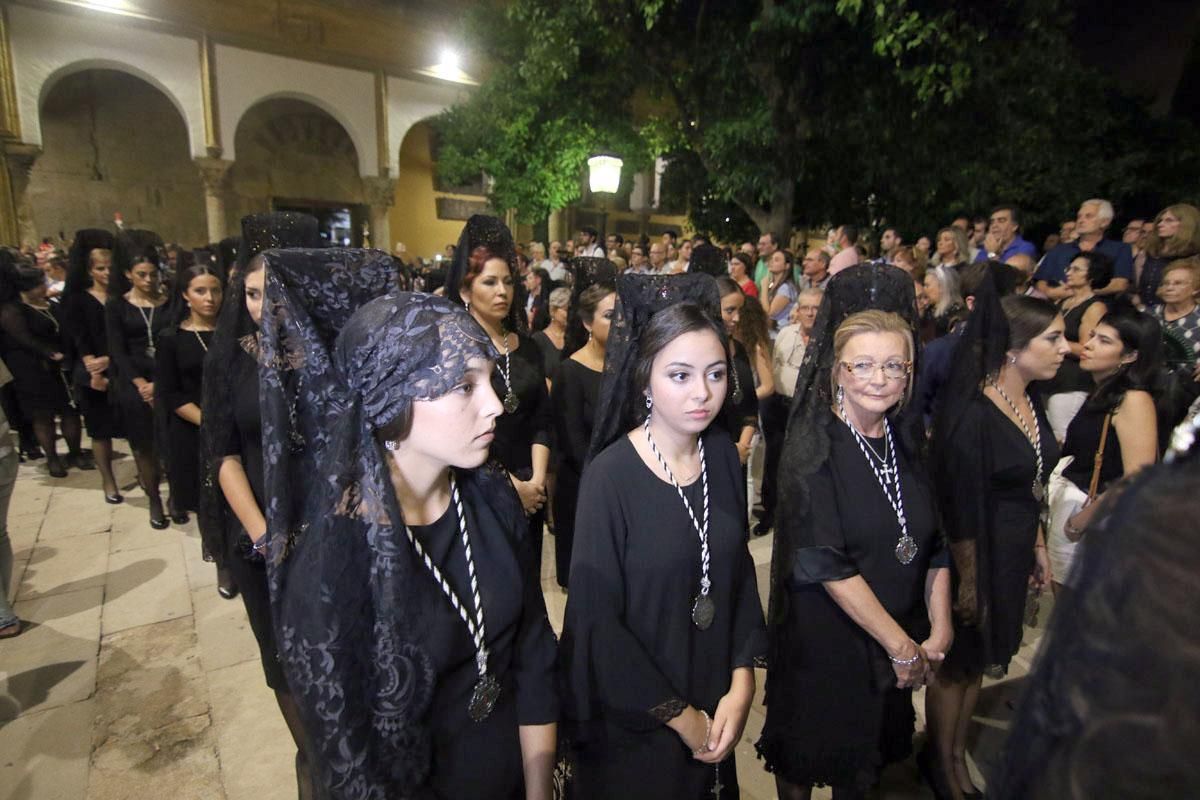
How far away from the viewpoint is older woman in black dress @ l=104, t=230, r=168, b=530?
5145 mm

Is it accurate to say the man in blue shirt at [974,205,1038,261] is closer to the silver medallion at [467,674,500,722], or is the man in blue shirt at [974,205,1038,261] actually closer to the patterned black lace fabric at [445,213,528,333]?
the patterned black lace fabric at [445,213,528,333]

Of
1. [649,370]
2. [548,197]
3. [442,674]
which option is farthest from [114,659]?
[548,197]

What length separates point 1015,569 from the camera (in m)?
2.74

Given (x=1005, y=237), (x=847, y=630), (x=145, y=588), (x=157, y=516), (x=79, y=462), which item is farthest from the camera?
(x=79, y=462)

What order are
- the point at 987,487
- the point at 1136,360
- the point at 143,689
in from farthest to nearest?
the point at 143,689 → the point at 1136,360 → the point at 987,487

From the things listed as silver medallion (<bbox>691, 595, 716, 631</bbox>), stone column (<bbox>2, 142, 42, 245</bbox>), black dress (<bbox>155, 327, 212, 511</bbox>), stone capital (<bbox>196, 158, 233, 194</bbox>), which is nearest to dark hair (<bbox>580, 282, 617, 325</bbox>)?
silver medallion (<bbox>691, 595, 716, 631</bbox>)

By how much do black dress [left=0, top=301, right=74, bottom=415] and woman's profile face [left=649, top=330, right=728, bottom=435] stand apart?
739 cm

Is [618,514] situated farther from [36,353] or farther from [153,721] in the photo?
[36,353]

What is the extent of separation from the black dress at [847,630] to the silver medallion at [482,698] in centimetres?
113

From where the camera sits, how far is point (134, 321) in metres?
5.19

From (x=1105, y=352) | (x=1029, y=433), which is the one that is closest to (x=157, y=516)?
(x=1029, y=433)

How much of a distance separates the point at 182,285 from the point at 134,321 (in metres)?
1.58

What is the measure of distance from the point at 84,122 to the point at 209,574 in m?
18.3

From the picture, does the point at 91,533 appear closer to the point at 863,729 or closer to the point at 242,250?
the point at 242,250
